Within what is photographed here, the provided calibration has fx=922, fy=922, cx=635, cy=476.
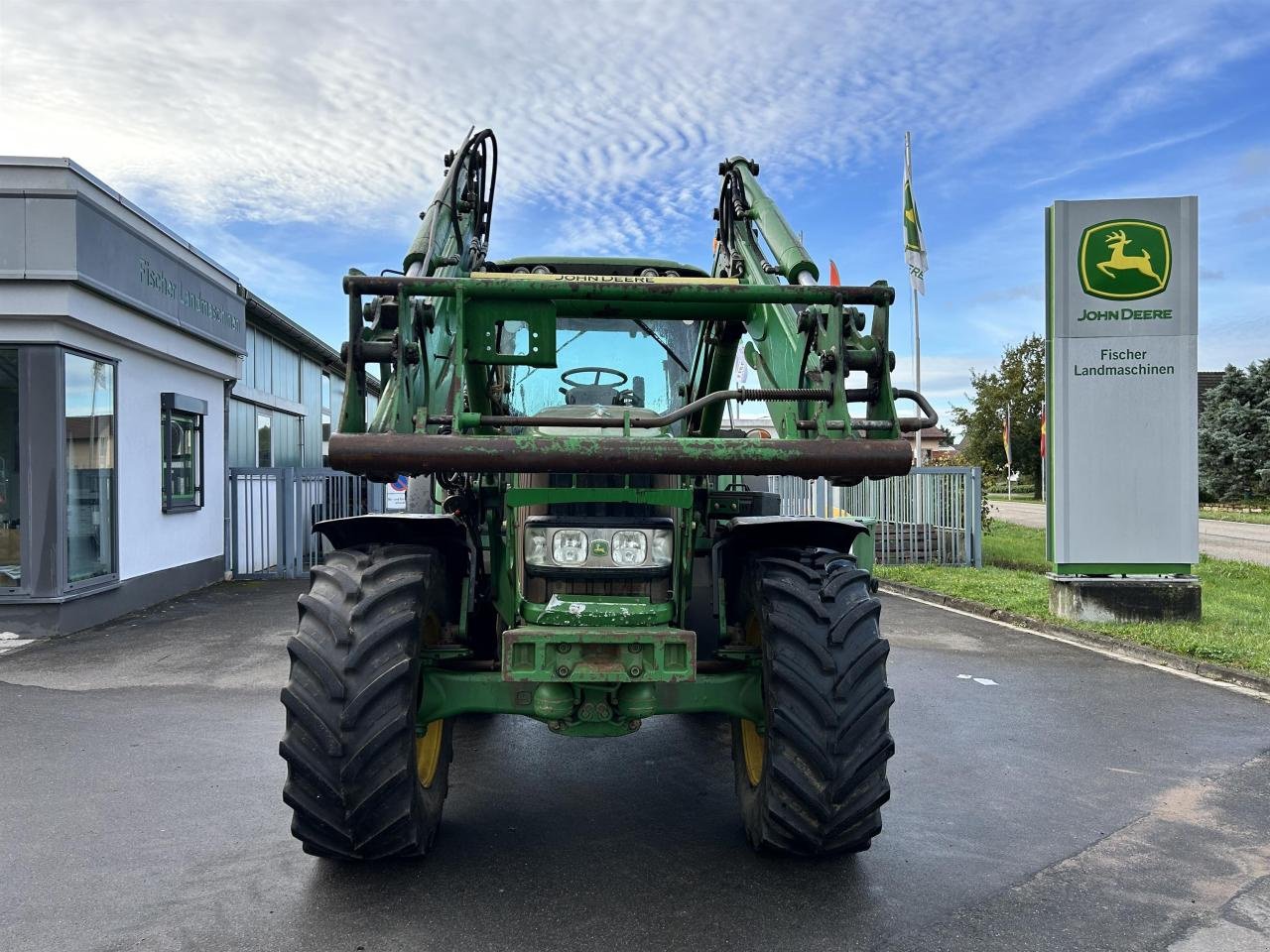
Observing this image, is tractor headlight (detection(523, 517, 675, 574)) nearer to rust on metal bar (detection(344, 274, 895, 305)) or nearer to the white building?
rust on metal bar (detection(344, 274, 895, 305))

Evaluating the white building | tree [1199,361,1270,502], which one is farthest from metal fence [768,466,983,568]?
tree [1199,361,1270,502]

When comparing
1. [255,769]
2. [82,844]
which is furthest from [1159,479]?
[82,844]

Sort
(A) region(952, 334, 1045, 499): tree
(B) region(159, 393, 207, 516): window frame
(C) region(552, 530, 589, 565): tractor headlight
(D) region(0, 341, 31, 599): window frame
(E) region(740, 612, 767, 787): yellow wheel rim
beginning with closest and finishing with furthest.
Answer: (C) region(552, 530, 589, 565): tractor headlight → (E) region(740, 612, 767, 787): yellow wheel rim → (D) region(0, 341, 31, 599): window frame → (B) region(159, 393, 207, 516): window frame → (A) region(952, 334, 1045, 499): tree

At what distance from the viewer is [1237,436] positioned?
120 feet

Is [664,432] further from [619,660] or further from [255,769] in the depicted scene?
[255,769]

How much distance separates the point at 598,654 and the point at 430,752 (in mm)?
1193

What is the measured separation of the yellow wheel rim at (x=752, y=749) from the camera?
4.04 meters

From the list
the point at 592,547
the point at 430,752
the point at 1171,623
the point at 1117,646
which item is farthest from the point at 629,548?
the point at 1171,623

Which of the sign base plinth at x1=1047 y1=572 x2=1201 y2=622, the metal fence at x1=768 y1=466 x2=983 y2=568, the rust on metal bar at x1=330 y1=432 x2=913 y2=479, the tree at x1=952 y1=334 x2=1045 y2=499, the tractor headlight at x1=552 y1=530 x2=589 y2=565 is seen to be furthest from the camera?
the tree at x1=952 y1=334 x2=1045 y2=499

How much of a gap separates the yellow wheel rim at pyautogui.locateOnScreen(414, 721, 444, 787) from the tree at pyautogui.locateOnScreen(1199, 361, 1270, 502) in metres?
38.6

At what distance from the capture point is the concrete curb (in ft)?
24.2

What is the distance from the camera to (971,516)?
604 inches

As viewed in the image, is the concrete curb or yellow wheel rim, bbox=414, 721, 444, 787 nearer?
yellow wheel rim, bbox=414, 721, 444, 787

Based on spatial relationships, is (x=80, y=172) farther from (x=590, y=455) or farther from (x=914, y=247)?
(x=914, y=247)
